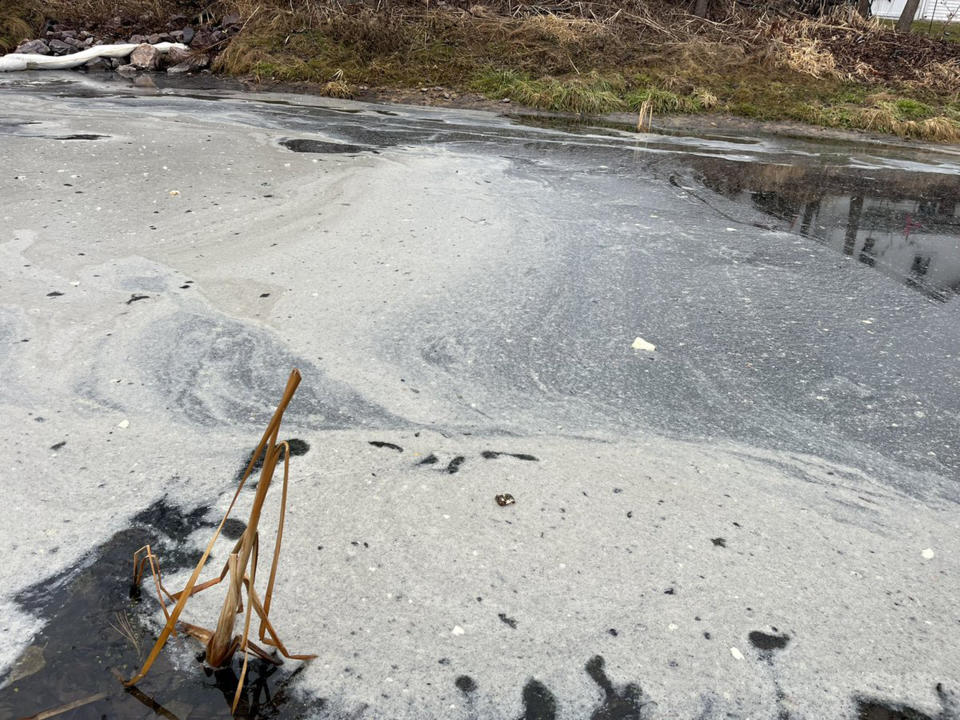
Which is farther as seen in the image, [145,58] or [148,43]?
[148,43]

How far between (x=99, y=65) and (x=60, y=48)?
0.65 metres

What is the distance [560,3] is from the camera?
12.2m

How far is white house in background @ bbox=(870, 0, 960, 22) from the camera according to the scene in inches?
660

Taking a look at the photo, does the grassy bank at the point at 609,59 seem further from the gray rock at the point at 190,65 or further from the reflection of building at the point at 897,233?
the reflection of building at the point at 897,233

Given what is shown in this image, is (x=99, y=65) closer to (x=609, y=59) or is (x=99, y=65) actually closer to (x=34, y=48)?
(x=34, y=48)

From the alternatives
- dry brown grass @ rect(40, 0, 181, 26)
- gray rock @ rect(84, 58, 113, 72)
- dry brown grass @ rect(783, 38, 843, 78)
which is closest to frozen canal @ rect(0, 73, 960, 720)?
dry brown grass @ rect(783, 38, 843, 78)

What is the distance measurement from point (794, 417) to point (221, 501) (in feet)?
6.06

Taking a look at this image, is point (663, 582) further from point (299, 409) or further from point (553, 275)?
point (553, 275)

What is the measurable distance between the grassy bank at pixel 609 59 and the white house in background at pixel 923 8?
20.2 ft

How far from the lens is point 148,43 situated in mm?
11062

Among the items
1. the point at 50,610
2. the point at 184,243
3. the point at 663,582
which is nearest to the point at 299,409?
the point at 50,610

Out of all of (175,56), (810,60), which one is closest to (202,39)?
(175,56)

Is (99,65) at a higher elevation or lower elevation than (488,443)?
higher

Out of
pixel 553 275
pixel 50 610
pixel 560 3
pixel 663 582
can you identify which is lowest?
pixel 50 610
